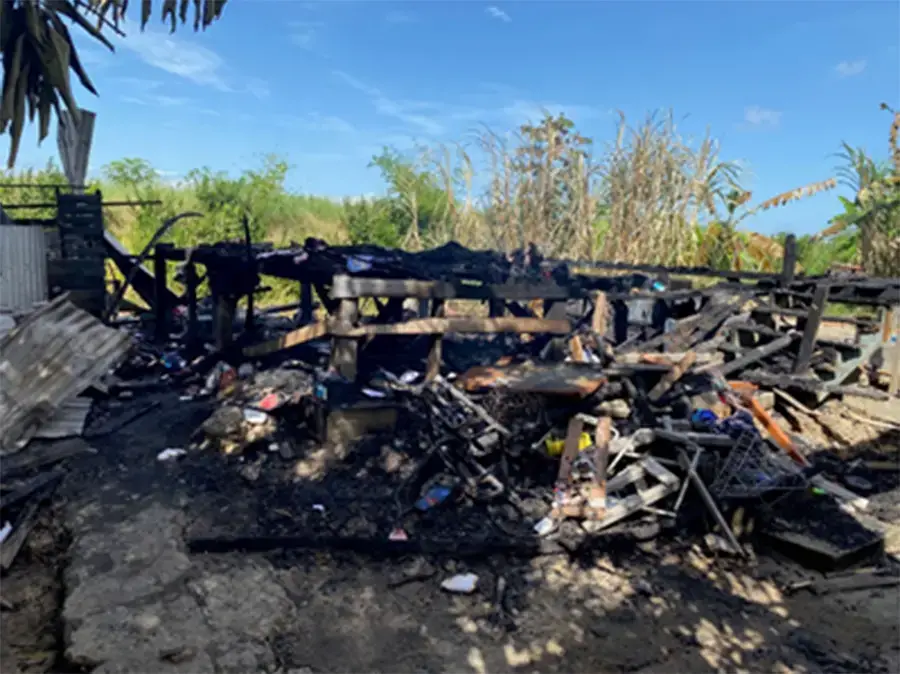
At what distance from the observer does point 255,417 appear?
648cm

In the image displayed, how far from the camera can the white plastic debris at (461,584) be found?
4.25 meters

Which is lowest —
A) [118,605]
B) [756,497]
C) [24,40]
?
[118,605]

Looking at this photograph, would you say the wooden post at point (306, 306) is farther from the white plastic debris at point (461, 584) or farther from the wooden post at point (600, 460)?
the white plastic debris at point (461, 584)

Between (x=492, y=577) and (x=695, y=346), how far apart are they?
4999 mm

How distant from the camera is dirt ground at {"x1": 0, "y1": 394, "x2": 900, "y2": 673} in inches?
143

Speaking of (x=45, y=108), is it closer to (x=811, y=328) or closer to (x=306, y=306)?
A: (x=306, y=306)

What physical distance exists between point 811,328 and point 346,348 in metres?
5.24

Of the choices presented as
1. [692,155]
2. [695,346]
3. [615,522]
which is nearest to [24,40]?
[615,522]

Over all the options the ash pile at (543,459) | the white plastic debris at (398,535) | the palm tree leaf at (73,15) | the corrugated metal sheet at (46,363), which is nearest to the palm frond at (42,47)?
the palm tree leaf at (73,15)

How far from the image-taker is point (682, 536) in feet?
16.5

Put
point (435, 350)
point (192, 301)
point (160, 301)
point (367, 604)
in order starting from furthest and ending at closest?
point (160, 301)
point (192, 301)
point (435, 350)
point (367, 604)

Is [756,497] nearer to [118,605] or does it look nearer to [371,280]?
[371,280]

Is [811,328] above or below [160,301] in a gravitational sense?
above

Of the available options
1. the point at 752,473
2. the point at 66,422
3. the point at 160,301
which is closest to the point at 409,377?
the point at 66,422
